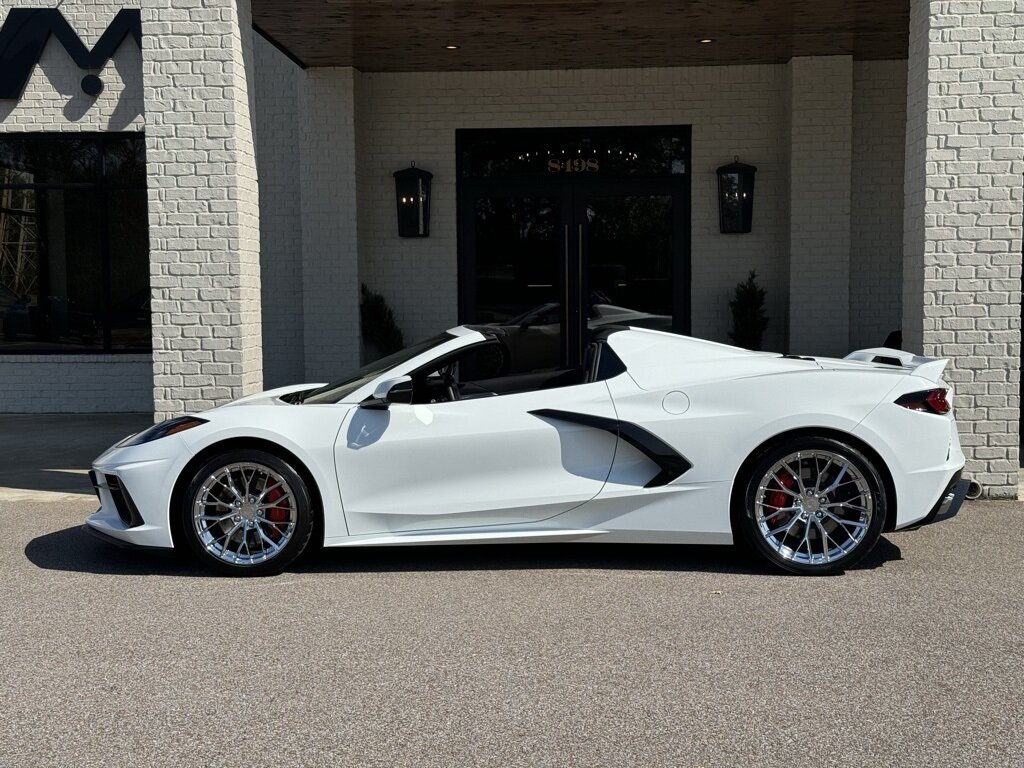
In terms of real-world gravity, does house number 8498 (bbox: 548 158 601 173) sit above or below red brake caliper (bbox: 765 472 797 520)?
above

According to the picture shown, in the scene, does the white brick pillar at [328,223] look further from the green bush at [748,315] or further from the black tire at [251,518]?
the black tire at [251,518]

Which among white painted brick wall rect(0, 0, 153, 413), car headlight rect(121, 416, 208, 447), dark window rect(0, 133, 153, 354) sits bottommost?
car headlight rect(121, 416, 208, 447)

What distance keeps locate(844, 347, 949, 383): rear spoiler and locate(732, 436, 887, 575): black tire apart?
2.02 feet

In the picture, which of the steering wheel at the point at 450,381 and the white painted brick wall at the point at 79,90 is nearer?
the steering wheel at the point at 450,381

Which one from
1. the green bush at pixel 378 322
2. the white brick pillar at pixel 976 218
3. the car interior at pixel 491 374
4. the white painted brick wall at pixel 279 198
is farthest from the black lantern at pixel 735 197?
the car interior at pixel 491 374

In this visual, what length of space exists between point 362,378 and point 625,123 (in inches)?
313

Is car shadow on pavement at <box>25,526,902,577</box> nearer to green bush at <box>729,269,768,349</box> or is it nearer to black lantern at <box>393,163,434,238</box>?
green bush at <box>729,269,768,349</box>

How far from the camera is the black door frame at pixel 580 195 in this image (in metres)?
13.8

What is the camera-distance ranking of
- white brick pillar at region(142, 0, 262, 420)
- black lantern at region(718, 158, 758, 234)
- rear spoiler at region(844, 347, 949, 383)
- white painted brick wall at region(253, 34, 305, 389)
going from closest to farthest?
rear spoiler at region(844, 347, 949, 383) → white brick pillar at region(142, 0, 262, 420) → black lantern at region(718, 158, 758, 234) → white painted brick wall at region(253, 34, 305, 389)

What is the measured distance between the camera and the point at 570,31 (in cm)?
1157

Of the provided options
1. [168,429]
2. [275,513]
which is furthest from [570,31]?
[275,513]

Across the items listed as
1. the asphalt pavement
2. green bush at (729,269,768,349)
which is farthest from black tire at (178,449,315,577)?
green bush at (729,269,768,349)

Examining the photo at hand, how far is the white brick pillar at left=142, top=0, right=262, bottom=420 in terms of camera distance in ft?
28.2

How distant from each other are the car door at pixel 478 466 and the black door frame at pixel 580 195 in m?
7.55
